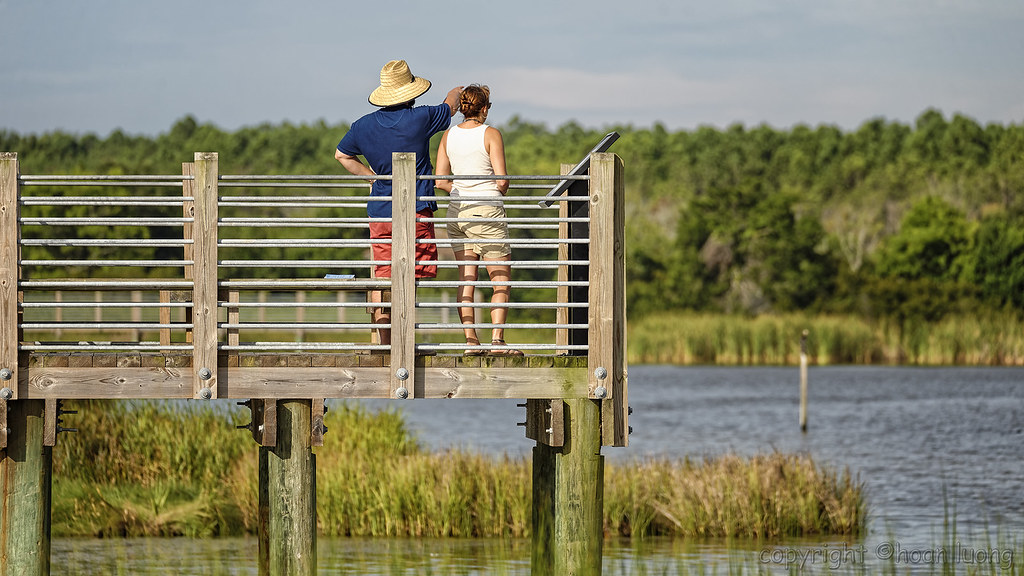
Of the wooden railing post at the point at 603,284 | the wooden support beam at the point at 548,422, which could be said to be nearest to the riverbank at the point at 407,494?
the wooden support beam at the point at 548,422

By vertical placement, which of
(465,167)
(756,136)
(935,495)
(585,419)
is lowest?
(935,495)

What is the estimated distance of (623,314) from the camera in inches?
390

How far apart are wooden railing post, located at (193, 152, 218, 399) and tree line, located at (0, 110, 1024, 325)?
47.5 metres

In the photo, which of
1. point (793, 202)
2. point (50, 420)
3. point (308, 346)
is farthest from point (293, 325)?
point (793, 202)

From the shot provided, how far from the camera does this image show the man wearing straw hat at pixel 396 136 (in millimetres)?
10047

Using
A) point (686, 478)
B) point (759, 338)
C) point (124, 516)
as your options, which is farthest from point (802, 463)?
point (759, 338)

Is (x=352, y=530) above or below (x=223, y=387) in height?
below

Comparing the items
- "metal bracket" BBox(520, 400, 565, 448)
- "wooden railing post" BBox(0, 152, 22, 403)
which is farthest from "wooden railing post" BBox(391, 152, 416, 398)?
"wooden railing post" BBox(0, 152, 22, 403)

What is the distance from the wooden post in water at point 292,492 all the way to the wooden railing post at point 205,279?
0.61 m

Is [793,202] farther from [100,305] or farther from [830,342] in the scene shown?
[100,305]

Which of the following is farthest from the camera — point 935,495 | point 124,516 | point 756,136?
point 756,136

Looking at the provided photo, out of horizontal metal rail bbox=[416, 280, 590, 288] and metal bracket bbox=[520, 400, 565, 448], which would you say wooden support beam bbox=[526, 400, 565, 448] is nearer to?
metal bracket bbox=[520, 400, 565, 448]

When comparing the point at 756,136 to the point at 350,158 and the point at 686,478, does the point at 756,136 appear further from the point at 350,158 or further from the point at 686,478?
the point at 350,158

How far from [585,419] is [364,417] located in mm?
10472
